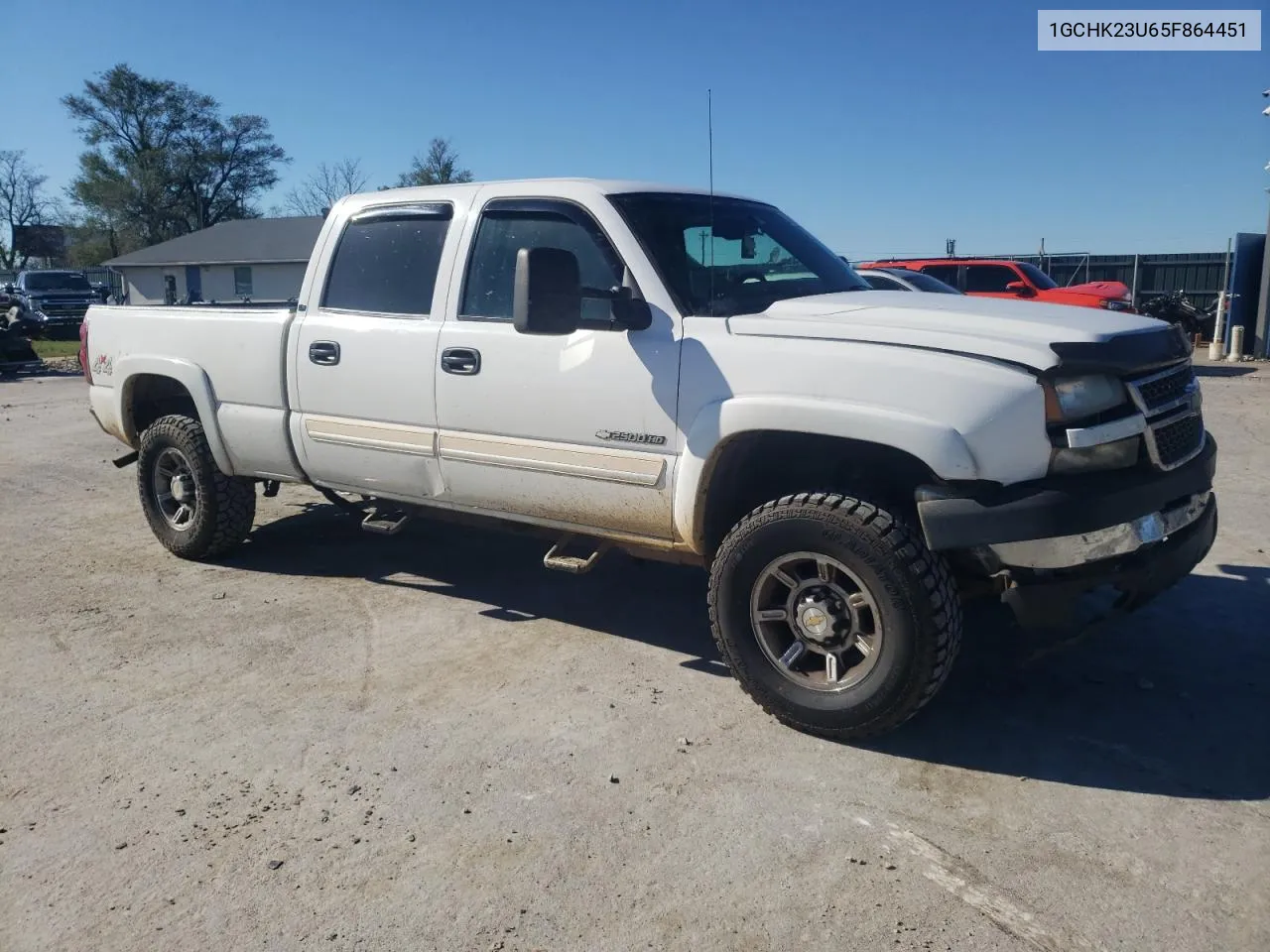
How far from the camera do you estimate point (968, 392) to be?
11.2 ft

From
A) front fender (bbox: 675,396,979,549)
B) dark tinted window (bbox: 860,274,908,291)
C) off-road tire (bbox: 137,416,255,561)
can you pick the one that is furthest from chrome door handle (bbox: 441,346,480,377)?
dark tinted window (bbox: 860,274,908,291)

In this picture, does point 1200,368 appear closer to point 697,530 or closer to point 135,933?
point 697,530

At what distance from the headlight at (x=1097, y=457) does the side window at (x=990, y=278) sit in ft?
46.8

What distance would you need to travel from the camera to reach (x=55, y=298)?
102 feet

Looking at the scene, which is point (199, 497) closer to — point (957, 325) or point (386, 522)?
point (386, 522)

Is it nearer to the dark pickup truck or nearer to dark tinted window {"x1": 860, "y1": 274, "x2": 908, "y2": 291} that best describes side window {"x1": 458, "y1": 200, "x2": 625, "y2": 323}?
dark tinted window {"x1": 860, "y1": 274, "x2": 908, "y2": 291}

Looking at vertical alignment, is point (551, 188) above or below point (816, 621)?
above

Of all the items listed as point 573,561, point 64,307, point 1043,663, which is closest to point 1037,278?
point 1043,663

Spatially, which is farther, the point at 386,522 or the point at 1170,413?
the point at 386,522

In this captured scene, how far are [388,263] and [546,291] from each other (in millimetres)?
1390

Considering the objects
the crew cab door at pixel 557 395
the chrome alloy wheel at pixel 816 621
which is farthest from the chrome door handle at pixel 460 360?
the chrome alloy wheel at pixel 816 621

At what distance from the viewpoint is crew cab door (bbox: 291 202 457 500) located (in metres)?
4.88

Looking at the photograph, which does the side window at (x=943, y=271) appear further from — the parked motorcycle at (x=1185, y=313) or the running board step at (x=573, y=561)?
the running board step at (x=573, y=561)

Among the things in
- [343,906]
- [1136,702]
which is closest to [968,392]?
[1136,702]
